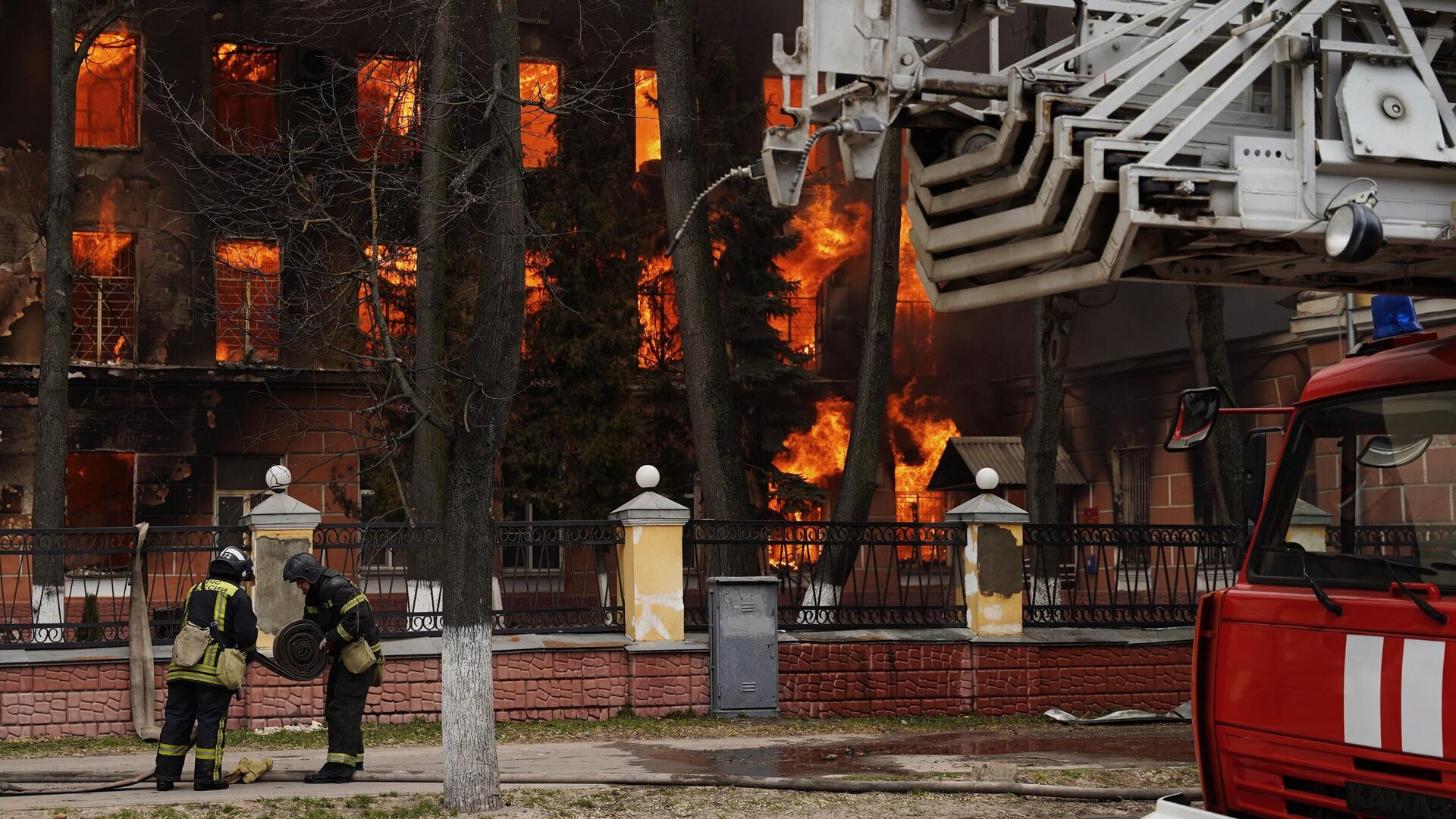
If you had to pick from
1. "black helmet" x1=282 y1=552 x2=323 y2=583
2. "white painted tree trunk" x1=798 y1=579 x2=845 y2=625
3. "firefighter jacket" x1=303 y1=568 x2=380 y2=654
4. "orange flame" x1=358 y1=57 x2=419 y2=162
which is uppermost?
"orange flame" x1=358 y1=57 x2=419 y2=162

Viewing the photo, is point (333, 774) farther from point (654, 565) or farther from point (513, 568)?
point (513, 568)

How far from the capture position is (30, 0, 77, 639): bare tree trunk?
1692cm

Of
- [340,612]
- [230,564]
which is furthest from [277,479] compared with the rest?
[340,612]

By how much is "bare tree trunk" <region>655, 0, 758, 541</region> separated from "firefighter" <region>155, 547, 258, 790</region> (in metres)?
7.80

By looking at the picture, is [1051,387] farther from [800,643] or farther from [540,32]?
[540,32]

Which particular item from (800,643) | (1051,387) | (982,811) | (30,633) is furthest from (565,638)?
(1051,387)

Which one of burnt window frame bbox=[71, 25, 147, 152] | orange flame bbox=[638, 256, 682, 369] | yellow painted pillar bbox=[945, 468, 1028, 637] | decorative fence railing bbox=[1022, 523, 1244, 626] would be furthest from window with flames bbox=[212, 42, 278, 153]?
decorative fence railing bbox=[1022, 523, 1244, 626]

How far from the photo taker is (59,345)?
17156 millimetres

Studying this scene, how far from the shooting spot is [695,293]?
17.5m

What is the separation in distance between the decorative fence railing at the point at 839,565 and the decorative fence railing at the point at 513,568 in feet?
2.73

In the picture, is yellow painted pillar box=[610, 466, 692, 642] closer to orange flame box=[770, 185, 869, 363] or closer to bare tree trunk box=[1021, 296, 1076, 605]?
bare tree trunk box=[1021, 296, 1076, 605]

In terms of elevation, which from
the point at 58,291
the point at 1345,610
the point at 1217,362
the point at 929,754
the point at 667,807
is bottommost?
the point at 929,754

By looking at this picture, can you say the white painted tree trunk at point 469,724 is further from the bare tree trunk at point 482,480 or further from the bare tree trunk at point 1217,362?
the bare tree trunk at point 1217,362

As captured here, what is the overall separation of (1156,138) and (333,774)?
7.03 metres
